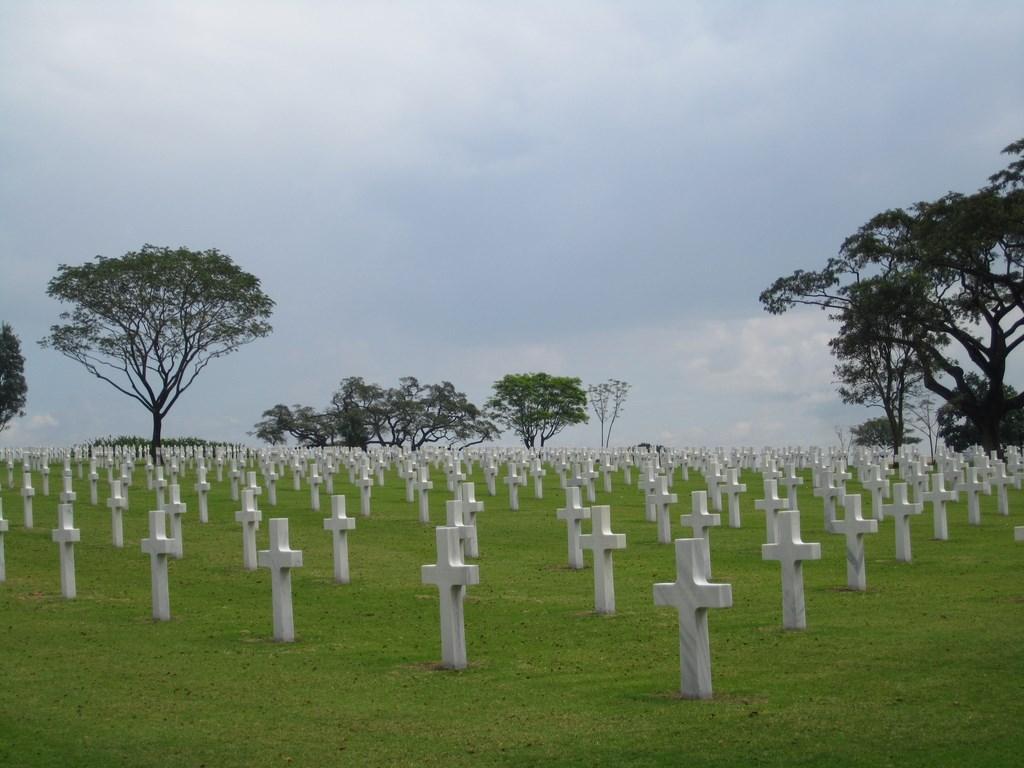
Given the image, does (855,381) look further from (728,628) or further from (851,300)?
(728,628)

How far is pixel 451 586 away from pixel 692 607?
268 cm

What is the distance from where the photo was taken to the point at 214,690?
1048 cm

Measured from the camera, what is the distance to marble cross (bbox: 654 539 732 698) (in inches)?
361

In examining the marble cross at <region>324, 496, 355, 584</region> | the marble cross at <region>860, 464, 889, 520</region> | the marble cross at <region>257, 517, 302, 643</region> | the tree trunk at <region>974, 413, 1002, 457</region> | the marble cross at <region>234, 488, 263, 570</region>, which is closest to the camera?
the marble cross at <region>257, 517, 302, 643</region>

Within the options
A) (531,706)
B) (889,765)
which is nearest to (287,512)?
(531,706)

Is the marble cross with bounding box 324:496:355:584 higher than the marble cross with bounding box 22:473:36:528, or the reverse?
the marble cross with bounding box 22:473:36:528

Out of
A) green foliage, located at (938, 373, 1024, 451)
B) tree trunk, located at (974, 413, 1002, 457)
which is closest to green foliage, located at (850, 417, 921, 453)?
green foliage, located at (938, 373, 1024, 451)

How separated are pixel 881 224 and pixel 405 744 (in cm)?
4917

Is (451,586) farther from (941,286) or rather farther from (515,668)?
(941,286)

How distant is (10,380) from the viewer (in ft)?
259

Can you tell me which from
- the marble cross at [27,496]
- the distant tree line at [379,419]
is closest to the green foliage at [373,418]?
the distant tree line at [379,419]

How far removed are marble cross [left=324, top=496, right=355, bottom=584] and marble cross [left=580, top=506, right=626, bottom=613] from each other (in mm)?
4554

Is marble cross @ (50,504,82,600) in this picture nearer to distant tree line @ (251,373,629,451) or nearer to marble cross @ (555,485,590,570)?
marble cross @ (555,485,590,570)

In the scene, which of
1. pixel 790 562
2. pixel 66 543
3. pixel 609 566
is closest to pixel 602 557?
pixel 609 566
